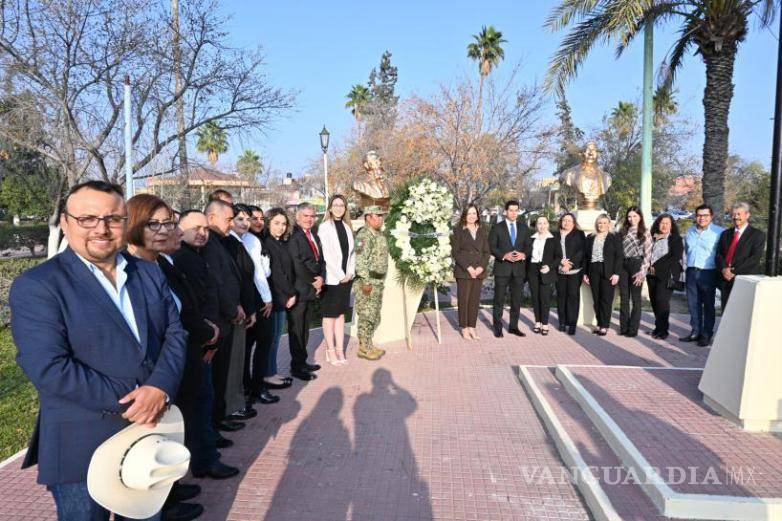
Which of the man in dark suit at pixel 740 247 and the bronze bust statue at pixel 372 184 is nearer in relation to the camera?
the man in dark suit at pixel 740 247

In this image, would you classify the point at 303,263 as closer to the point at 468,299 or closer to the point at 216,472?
the point at 216,472

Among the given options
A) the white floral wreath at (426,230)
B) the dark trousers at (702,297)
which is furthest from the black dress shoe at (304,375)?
the dark trousers at (702,297)

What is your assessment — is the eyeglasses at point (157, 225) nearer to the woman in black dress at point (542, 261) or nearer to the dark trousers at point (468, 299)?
the dark trousers at point (468, 299)

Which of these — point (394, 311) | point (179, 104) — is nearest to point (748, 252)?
point (394, 311)

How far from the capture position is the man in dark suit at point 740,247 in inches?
255

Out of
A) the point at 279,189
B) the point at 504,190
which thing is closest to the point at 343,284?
the point at 504,190

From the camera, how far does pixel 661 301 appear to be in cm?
739

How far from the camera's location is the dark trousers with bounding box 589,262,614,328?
24.9 ft

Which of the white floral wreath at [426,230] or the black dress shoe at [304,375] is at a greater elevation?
the white floral wreath at [426,230]

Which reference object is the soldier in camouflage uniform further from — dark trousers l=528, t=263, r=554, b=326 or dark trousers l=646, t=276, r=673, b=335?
dark trousers l=646, t=276, r=673, b=335

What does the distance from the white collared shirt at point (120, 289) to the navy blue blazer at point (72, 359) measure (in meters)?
0.03

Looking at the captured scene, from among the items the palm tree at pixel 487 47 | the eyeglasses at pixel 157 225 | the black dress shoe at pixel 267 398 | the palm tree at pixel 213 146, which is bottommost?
the black dress shoe at pixel 267 398

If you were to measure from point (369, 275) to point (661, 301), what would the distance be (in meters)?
4.34

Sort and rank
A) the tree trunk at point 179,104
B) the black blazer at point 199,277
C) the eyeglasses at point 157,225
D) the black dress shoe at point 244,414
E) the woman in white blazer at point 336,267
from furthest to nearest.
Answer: the tree trunk at point 179,104 → the woman in white blazer at point 336,267 → the black dress shoe at point 244,414 → the black blazer at point 199,277 → the eyeglasses at point 157,225
